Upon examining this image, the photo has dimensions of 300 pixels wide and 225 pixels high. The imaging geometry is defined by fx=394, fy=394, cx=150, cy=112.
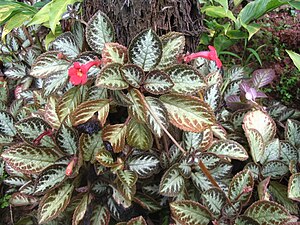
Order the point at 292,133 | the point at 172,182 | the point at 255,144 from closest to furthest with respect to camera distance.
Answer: the point at 172,182 → the point at 255,144 → the point at 292,133

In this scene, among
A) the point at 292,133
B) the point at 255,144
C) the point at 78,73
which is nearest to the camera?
the point at 78,73

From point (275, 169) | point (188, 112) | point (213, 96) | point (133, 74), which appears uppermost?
point (133, 74)

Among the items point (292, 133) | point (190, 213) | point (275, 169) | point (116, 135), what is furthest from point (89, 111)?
point (292, 133)

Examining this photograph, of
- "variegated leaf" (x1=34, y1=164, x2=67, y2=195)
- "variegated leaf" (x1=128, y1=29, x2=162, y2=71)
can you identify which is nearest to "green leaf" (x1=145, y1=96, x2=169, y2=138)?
"variegated leaf" (x1=128, y1=29, x2=162, y2=71)

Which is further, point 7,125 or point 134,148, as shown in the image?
point 7,125

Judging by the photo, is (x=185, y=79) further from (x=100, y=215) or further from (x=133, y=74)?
(x=100, y=215)

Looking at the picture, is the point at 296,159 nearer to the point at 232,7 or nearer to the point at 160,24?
the point at 160,24

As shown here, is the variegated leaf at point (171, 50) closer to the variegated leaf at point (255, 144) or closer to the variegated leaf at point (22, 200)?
the variegated leaf at point (255, 144)

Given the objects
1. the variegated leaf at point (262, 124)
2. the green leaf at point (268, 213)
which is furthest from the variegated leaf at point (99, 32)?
the green leaf at point (268, 213)
